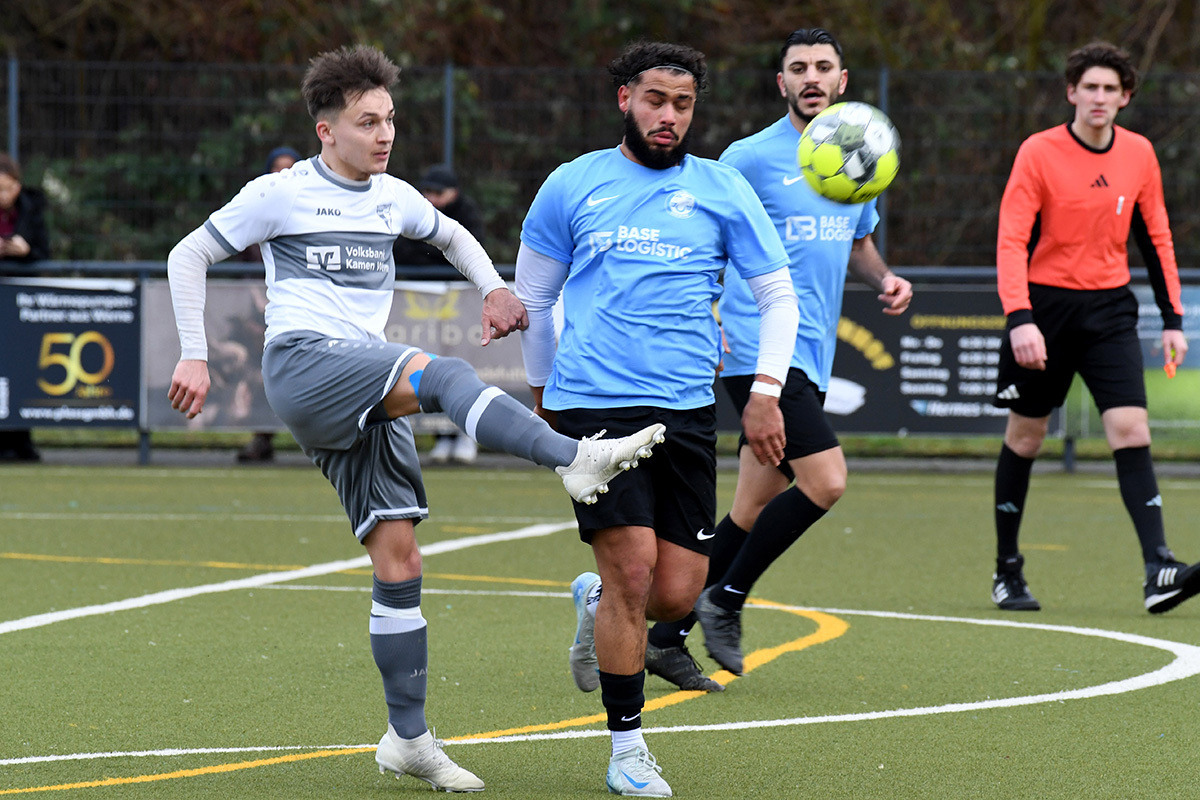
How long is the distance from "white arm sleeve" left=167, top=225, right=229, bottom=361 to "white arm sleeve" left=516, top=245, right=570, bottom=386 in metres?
0.83

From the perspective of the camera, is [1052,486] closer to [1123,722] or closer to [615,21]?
[1123,722]

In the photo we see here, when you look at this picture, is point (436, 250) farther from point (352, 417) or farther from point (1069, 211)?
point (352, 417)

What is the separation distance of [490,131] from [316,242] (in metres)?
11.3

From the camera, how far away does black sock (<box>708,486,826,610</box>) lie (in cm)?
639

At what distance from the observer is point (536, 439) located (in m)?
4.43

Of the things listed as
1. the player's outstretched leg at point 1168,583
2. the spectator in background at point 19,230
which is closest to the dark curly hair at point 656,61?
the player's outstretched leg at point 1168,583

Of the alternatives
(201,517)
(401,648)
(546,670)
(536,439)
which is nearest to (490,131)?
(201,517)

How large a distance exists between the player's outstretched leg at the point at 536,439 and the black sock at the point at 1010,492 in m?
4.03

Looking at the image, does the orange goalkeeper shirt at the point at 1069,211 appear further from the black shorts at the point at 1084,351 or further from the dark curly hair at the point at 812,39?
the dark curly hair at the point at 812,39

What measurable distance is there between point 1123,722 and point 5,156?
11.7 metres

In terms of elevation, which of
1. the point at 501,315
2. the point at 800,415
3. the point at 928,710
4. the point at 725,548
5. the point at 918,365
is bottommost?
the point at 928,710

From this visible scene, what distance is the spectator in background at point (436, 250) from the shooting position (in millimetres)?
14352

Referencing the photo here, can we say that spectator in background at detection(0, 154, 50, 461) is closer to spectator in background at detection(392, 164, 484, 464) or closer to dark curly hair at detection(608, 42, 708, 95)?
spectator in background at detection(392, 164, 484, 464)

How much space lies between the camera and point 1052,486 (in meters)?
13.6
